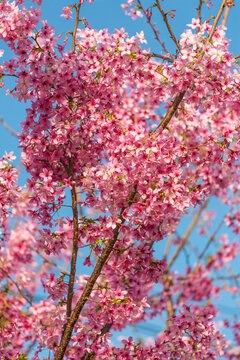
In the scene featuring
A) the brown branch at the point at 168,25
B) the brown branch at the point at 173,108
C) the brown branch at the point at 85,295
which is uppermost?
the brown branch at the point at 168,25

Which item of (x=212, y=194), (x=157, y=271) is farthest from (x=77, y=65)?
(x=157, y=271)

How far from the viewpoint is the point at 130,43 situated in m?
5.00

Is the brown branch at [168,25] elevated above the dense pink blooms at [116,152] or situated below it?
above

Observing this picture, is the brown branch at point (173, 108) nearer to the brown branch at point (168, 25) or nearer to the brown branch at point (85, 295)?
the brown branch at point (168, 25)

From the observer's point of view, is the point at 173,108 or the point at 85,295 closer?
the point at 85,295

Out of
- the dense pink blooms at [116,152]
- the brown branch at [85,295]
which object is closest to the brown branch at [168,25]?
the dense pink blooms at [116,152]

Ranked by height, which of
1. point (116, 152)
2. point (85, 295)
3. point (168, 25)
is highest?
point (168, 25)

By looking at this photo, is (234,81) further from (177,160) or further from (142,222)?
(142,222)

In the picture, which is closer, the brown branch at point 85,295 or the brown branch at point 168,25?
the brown branch at point 85,295

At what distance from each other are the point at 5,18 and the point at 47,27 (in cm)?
56

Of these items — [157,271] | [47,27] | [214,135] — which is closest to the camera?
[47,27]

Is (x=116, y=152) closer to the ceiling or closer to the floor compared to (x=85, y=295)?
closer to the ceiling

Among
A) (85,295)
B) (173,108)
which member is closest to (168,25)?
(173,108)

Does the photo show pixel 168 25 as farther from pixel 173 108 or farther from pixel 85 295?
pixel 85 295
